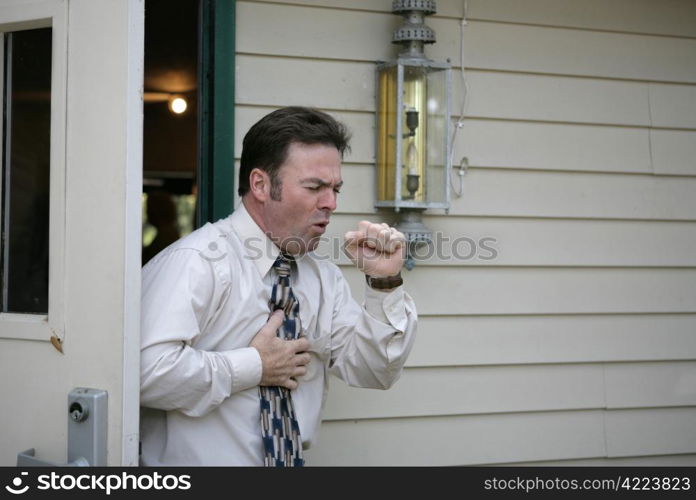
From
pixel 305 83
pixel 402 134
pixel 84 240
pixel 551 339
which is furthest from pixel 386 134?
pixel 84 240

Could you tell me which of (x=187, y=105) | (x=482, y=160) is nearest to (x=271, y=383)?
(x=482, y=160)

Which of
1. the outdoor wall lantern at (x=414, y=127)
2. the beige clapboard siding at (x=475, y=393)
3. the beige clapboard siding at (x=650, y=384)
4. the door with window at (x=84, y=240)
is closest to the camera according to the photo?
the door with window at (x=84, y=240)

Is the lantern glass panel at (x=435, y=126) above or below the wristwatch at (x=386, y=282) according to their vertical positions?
above

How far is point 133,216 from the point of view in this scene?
5.89ft

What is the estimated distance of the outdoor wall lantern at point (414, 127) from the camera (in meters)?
2.72

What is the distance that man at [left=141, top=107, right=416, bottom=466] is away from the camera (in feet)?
6.68

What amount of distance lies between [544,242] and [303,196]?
119cm

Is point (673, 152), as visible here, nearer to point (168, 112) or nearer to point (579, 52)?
point (579, 52)

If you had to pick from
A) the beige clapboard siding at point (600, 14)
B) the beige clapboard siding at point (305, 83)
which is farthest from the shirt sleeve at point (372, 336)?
the beige clapboard siding at point (600, 14)

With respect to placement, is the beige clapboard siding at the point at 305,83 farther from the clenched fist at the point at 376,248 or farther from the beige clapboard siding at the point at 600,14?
the clenched fist at the point at 376,248

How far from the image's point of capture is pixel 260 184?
232 centimetres

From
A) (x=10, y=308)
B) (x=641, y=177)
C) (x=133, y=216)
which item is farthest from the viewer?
(x=641, y=177)

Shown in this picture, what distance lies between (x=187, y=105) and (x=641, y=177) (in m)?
3.66
